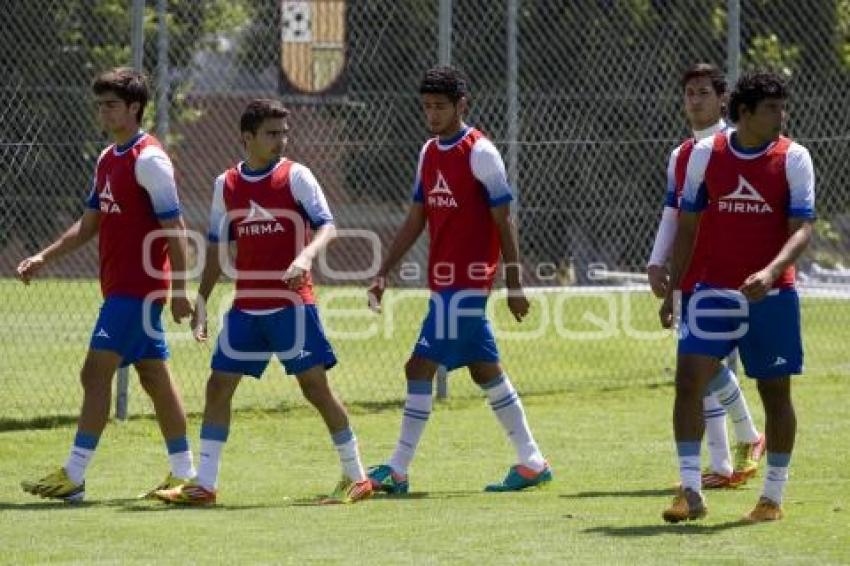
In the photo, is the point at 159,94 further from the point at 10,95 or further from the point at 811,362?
the point at 811,362

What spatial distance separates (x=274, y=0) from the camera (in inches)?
647

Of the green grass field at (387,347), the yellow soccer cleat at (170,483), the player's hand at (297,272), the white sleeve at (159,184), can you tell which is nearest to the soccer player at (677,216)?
the player's hand at (297,272)

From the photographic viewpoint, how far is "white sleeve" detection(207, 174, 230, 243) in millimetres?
9234

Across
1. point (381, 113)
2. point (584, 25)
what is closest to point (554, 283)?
point (584, 25)

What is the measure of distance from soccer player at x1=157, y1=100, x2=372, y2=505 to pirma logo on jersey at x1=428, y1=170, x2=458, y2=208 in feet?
2.77

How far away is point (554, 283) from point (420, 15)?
3091 millimetres

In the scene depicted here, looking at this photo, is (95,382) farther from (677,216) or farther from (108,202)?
(677,216)

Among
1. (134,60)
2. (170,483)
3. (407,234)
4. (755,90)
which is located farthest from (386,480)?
(134,60)

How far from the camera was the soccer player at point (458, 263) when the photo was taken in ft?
31.8

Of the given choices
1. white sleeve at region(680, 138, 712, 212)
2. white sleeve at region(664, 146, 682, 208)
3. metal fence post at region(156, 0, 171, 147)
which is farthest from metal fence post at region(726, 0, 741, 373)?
white sleeve at region(680, 138, 712, 212)

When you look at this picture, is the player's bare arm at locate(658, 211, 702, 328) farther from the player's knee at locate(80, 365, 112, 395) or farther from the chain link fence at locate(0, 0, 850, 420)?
the chain link fence at locate(0, 0, 850, 420)

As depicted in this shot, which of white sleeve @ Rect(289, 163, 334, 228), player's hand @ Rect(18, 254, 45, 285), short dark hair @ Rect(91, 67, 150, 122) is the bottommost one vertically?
player's hand @ Rect(18, 254, 45, 285)

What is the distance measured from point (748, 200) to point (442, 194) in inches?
81.3

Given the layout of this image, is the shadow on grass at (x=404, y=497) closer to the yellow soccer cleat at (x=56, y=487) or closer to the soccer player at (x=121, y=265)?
the soccer player at (x=121, y=265)
